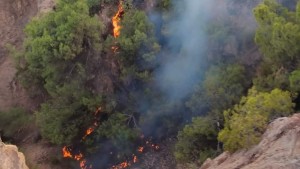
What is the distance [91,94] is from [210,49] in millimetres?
6063

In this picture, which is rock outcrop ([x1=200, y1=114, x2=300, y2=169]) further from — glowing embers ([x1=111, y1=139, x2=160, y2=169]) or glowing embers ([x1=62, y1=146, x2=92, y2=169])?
glowing embers ([x1=62, y1=146, x2=92, y2=169])

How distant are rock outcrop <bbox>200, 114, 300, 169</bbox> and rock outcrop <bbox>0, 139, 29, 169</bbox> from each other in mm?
5937

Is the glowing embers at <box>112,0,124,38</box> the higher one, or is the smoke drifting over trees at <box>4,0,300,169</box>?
the glowing embers at <box>112,0,124,38</box>

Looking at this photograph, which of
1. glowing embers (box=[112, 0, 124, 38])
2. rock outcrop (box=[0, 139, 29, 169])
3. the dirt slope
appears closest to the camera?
rock outcrop (box=[0, 139, 29, 169])

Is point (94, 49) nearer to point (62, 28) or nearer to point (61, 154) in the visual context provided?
point (62, 28)

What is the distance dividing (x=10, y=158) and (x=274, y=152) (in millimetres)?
7576

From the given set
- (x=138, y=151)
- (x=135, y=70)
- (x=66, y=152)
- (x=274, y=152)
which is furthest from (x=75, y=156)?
(x=274, y=152)

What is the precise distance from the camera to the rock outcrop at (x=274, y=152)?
11195 mm

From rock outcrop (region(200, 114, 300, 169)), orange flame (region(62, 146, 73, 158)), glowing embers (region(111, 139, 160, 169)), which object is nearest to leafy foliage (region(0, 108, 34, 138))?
orange flame (region(62, 146, 73, 158))

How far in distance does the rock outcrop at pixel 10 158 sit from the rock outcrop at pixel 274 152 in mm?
5937

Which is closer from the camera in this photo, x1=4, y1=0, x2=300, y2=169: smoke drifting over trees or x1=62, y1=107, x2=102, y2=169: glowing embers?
x1=4, y1=0, x2=300, y2=169: smoke drifting over trees

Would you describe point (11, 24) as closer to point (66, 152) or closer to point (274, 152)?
point (66, 152)

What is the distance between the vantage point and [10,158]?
1420cm

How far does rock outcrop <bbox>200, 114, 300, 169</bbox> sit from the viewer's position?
36.7 ft
